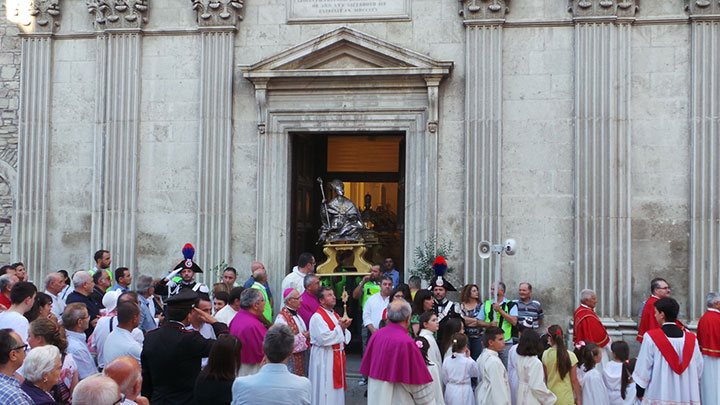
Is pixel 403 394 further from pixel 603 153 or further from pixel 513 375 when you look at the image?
pixel 603 153

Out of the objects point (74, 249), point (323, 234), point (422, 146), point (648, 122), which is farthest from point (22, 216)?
point (648, 122)

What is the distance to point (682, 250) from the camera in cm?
1250

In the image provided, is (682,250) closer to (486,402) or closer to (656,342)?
(656,342)

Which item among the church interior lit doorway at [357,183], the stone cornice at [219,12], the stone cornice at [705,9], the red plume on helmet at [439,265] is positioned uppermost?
the stone cornice at [219,12]

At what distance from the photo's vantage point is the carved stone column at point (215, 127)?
13625mm

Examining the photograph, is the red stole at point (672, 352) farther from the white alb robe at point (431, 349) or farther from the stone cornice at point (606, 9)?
the stone cornice at point (606, 9)

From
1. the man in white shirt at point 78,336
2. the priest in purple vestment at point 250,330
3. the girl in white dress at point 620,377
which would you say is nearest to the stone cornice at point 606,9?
the girl in white dress at point 620,377

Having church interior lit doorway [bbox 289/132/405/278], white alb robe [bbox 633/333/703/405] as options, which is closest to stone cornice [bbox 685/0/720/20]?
church interior lit doorway [bbox 289/132/405/278]

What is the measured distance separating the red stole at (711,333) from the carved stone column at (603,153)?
3.34 m

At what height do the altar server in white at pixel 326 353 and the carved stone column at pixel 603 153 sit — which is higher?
the carved stone column at pixel 603 153

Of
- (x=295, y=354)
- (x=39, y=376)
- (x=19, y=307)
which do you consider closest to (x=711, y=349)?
(x=295, y=354)

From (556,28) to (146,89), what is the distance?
24.1ft

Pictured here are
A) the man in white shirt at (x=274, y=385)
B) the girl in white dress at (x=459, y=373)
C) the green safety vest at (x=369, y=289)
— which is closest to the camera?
the man in white shirt at (x=274, y=385)

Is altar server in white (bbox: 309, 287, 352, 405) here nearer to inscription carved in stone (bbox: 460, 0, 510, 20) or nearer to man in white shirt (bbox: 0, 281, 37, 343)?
man in white shirt (bbox: 0, 281, 37, 343)
